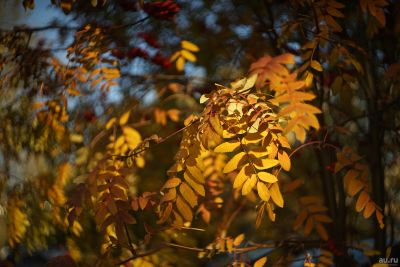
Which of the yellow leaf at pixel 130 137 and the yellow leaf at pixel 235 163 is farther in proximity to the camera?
the yellow leaf at pixel 130 137

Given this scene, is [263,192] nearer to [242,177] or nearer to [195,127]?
[242,177]

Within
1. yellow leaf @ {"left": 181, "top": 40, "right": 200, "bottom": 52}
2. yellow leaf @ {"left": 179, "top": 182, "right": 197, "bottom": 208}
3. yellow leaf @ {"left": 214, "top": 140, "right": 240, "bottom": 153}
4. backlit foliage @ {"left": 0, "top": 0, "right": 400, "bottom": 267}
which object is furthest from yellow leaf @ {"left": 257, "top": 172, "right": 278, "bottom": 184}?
yellow leaf @ {"left": 181, "top": 40, "right": 200, "bottom": 52}

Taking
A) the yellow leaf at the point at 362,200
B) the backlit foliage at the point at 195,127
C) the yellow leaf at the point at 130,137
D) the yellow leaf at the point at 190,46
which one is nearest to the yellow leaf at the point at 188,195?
the backlit foliage at the point at 195,127

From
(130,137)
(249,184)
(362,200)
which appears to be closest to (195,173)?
(249,184)

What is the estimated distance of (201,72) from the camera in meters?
3.81

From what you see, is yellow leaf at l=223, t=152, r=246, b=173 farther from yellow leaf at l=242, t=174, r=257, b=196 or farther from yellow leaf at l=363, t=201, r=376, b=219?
yellow leaf at l=363, t=201, r=376, b=219

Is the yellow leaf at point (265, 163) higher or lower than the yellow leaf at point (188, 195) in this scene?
higher

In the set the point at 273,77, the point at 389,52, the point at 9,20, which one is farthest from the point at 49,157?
the point at 389,52

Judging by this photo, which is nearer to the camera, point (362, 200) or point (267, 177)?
point (267, 177)

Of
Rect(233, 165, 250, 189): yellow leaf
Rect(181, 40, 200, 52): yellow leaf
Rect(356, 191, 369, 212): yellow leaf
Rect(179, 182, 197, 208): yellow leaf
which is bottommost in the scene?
Rect(356, 191, 369, 212): yellow leaf

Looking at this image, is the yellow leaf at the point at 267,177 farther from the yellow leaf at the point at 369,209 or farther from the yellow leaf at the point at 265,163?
the yellow leaf at the point at 369,209

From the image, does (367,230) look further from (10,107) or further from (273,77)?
(10,107)

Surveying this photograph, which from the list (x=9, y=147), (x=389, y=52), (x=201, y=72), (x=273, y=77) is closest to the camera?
(x=273, y=77)

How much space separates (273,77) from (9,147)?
5.27ft
